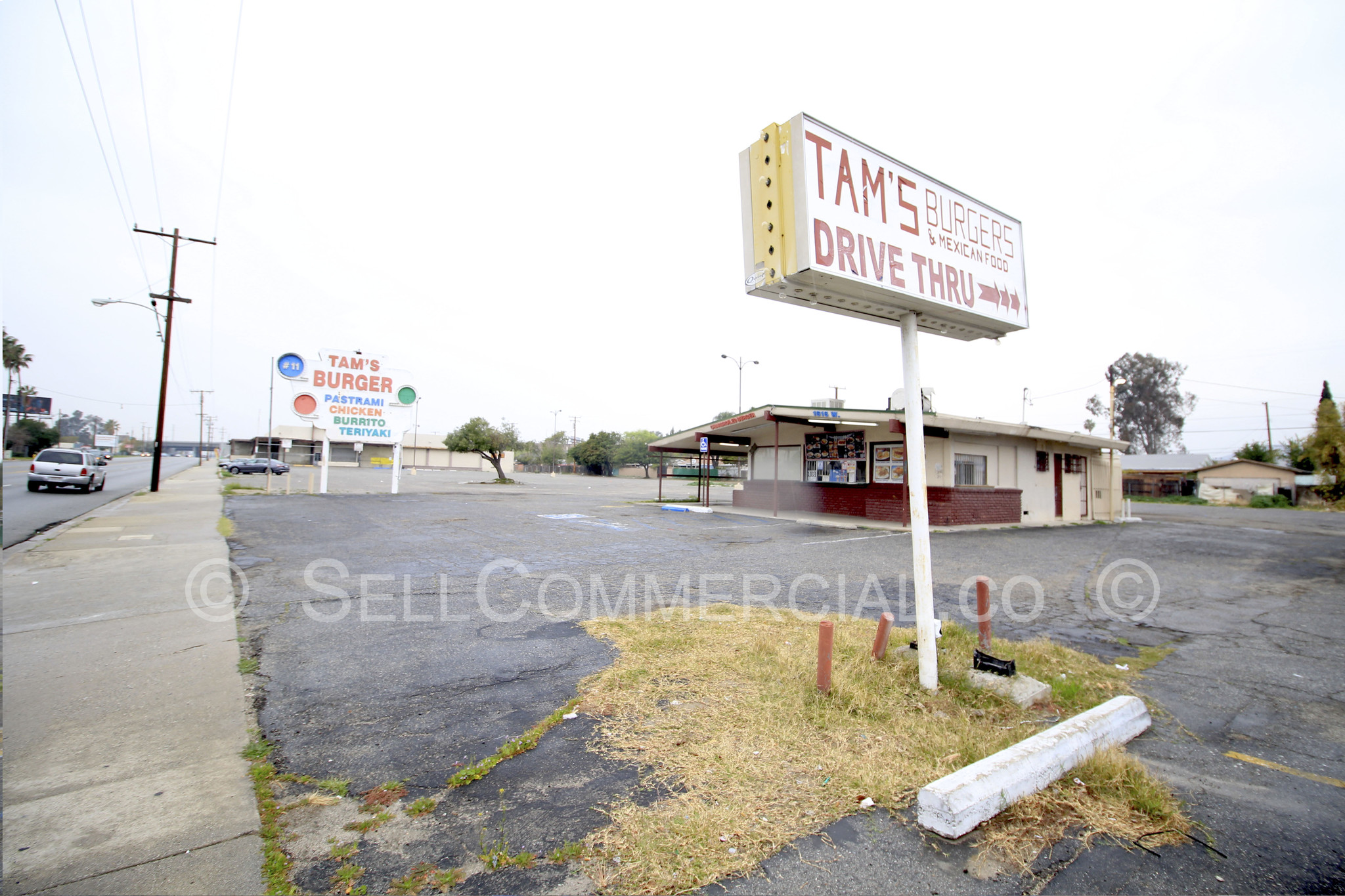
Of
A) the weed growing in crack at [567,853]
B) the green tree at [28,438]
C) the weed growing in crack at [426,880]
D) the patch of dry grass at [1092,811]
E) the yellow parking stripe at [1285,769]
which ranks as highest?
the green tree at [28,438]

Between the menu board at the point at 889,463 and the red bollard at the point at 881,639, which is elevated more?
the menu board at the point at 889,463

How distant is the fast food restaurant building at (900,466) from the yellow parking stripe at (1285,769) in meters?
12.6

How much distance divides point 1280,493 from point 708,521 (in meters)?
49.2

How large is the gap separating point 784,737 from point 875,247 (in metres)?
3.50

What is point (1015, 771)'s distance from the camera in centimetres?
323

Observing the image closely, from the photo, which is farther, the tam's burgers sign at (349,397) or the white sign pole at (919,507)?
the tam's burgers sign at (349,397)

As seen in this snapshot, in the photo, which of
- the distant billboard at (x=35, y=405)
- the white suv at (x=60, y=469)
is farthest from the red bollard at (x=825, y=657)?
the distant billboard at (x=35, y=405)

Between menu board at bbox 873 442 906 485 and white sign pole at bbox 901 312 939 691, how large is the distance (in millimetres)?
13095

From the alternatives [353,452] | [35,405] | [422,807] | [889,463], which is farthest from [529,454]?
[422,807]

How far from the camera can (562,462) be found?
283ft

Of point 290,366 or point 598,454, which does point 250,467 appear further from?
point 598,454

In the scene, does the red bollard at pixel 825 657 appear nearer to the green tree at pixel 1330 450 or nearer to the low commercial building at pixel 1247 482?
the green tree at pixel 1330 450

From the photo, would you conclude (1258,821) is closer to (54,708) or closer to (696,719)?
(696,719)

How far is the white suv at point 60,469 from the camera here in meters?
21.3
